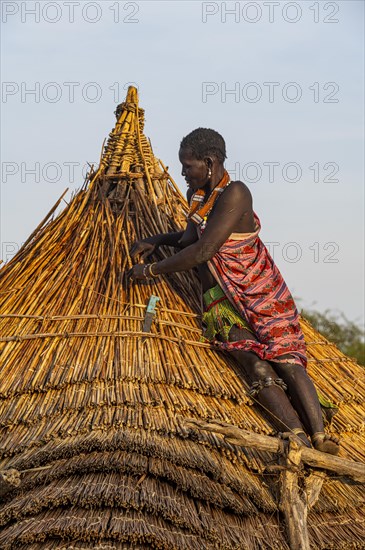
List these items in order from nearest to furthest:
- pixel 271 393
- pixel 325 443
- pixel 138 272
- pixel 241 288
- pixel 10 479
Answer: pixel 10 479
pixel 325 443
pixel 271 393
pixel 241 288
pixel 138 272

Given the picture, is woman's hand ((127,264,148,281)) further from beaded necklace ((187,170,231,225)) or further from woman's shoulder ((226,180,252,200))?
woman's shoulder ((226,180,252,200))

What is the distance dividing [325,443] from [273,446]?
1.64ft

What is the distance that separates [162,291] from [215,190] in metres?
0.66

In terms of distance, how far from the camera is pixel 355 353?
17.5 metres

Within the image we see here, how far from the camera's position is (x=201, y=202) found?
18.1 ft

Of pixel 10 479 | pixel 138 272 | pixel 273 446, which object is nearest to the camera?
pixel 10 479

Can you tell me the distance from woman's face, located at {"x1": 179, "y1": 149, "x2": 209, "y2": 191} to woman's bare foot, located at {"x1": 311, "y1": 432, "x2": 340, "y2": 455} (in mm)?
1515

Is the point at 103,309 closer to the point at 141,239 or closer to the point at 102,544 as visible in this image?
the point at 141,239

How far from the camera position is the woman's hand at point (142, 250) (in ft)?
18.7

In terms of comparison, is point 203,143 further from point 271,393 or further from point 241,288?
point 271,393

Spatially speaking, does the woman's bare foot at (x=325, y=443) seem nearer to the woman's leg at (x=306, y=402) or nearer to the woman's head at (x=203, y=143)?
the woman's leg at (x=306, y=402)

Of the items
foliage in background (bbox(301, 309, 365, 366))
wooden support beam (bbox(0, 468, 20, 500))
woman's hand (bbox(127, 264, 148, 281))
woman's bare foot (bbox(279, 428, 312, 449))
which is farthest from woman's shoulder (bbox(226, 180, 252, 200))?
foliage in background (bbox(301, 309, 365, 366))

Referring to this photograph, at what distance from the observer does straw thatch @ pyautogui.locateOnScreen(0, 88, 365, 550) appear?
4.29 meters

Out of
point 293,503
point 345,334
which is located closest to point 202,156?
point 293,503
